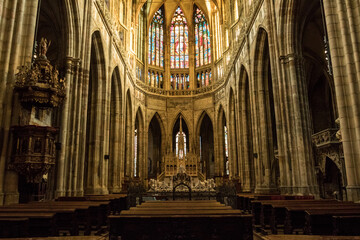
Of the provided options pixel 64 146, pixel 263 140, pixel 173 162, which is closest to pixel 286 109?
pixel 263 140

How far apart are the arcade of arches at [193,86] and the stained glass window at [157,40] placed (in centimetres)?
14

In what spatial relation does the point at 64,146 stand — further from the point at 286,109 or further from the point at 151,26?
the point at 151,26

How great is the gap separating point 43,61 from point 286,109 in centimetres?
1113

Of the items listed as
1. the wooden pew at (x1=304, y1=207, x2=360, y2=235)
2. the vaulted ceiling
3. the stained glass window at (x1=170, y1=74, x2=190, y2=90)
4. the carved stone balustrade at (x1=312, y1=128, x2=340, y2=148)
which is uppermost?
the vaulted ceiling

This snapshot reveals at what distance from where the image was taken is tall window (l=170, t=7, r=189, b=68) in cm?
3756

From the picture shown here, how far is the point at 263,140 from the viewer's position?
1883 centimetres

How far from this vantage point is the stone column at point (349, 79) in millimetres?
8766

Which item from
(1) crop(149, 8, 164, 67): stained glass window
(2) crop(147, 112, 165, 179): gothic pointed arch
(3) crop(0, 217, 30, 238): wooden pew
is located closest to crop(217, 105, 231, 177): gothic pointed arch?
(2) crop(147, 112, 165, 179): gothic pointed arch

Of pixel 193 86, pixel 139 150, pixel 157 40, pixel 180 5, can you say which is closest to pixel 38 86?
pixel 139 150

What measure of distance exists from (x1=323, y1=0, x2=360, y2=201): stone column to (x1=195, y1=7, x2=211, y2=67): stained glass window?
89.3ft

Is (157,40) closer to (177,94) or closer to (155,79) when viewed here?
(155,79)

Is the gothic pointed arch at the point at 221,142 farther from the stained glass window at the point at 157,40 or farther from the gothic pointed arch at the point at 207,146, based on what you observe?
the stained glass window at the point at 157,40

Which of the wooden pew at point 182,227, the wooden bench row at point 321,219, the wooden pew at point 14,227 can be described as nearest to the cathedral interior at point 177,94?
the wooden bench row at point 321,219

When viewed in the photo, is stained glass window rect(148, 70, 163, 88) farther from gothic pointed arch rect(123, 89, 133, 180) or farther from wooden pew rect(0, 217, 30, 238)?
wooden pew rect(0, 217, 30, 238)
